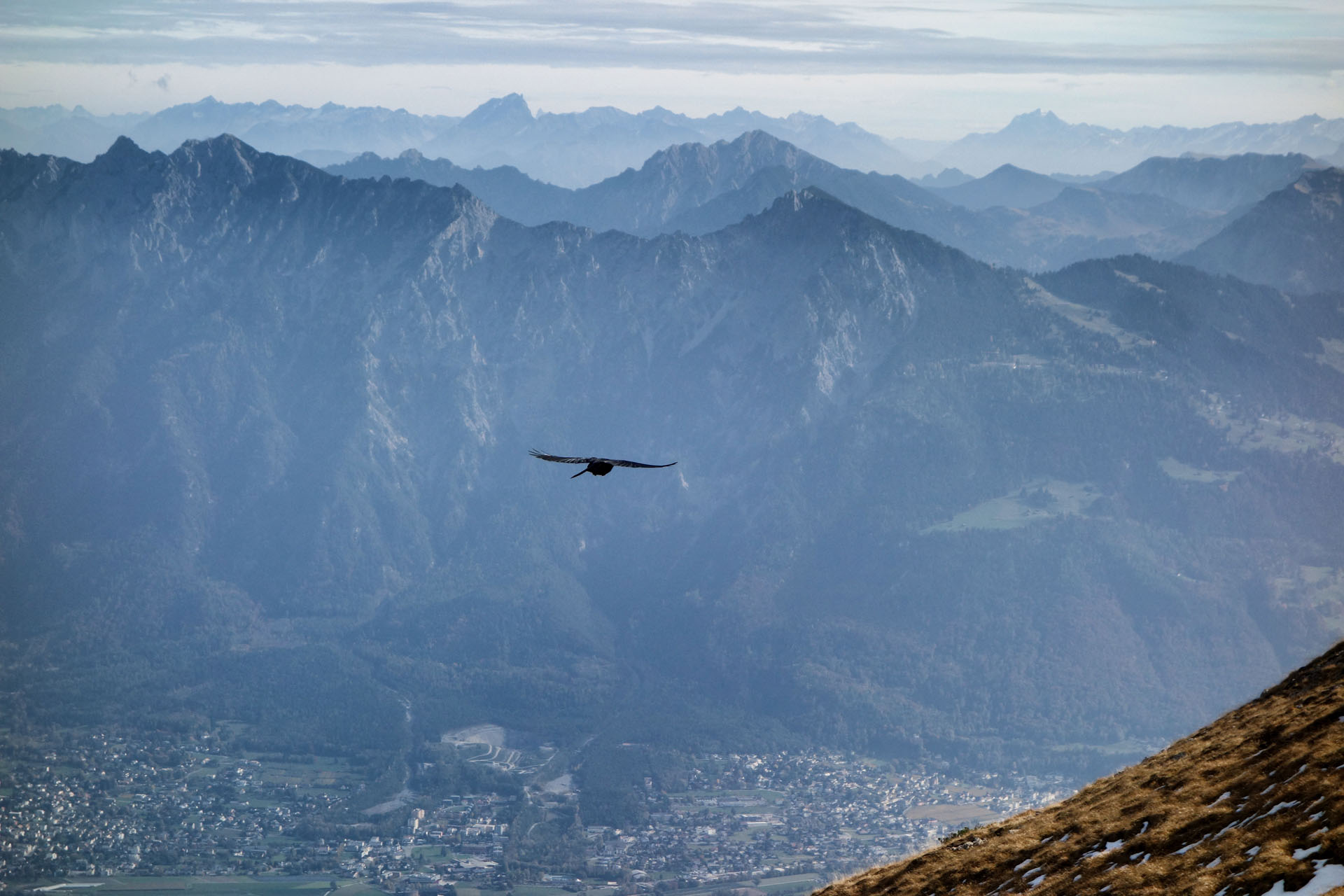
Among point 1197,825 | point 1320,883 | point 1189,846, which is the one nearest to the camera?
point 1320,883

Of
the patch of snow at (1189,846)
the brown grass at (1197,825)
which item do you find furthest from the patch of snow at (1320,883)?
the patch of snow at (1189,846)

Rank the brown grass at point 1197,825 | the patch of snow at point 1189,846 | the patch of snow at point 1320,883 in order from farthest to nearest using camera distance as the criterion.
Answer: the patch of snow at point 1189,846
the brown grass at point 1197,825
the patch of snow at point 1320,883

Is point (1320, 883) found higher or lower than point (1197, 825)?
higher

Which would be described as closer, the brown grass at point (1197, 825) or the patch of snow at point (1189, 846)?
the brown grass at point (1197, 825)

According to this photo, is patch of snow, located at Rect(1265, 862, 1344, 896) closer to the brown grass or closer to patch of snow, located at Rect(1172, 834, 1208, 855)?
the brown grass

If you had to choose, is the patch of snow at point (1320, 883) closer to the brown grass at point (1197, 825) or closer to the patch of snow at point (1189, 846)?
the brown grass at point (1197, 825)

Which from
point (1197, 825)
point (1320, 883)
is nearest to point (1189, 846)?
point (1197, 825)

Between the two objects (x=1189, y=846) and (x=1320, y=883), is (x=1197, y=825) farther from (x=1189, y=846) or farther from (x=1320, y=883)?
(x=1320, y=883)

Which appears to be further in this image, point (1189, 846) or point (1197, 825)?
point (1197, 825)

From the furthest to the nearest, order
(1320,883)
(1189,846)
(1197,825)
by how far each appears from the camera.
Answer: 1. (1197,825)
2. (1189,846)
3. (1320,883)
